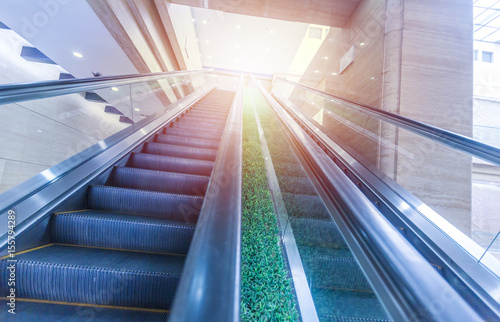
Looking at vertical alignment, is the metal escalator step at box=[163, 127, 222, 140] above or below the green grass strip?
above

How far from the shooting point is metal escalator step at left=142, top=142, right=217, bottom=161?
2834mm

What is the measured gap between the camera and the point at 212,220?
54cm

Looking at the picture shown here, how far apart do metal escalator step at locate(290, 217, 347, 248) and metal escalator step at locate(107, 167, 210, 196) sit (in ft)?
3.14

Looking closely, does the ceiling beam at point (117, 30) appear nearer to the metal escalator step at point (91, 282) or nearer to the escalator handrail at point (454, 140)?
the metal escalator step at point (91, 282)

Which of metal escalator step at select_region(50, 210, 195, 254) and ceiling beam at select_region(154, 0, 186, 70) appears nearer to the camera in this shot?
metal escalator step at select_region(50, 210, 195, 254)

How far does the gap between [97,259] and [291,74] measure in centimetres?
1514

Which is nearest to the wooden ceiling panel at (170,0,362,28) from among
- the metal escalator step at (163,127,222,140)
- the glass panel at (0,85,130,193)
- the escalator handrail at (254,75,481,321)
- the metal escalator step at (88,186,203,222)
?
the metal escalator step at (163,127,222,140)

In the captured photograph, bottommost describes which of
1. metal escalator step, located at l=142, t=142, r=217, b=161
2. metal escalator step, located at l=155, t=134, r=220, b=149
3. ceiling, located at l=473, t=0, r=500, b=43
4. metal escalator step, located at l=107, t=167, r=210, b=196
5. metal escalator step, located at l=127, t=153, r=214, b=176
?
metal escalator step, located at l=107, t=167, r=210, b=196

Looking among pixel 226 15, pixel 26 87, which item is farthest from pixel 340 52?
pixel 226 15

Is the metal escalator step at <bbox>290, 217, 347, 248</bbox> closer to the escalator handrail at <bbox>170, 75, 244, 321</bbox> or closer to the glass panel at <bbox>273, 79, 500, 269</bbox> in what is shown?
the escalator handrail at <bbox>170, 75, 244, 321</bbox>

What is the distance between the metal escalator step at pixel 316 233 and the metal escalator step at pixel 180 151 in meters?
1.58

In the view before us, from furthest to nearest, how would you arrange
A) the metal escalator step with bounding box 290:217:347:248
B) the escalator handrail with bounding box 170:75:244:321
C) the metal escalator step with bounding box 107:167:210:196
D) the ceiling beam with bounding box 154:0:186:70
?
the ceiling beam with bounding box 154:0:186:70, the metal escalator step with bounding box 107:167:210:196, the metal escalator step with bounding box 290:217:347:248, the escalator handrail with bounding box 170:75:244:321

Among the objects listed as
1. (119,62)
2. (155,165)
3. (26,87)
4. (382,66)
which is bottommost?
(155,165)

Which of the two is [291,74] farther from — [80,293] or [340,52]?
[80,293]
